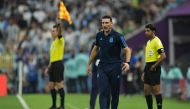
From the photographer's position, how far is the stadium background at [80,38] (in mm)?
29281

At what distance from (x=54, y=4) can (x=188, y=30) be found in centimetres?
751

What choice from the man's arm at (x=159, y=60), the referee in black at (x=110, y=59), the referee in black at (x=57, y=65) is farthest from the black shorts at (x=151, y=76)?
the referee in black at (x=57, y=65)

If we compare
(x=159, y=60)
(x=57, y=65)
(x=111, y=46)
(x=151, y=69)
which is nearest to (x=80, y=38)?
(x=57, y=65)

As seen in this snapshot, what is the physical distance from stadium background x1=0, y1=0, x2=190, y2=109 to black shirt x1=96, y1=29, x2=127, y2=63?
11.9 metres

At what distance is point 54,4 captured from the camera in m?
35.2

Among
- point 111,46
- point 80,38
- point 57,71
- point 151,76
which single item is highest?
point 80,38

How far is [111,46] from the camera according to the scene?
1563cm

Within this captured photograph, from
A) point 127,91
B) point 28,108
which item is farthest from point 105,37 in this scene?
point 127,91

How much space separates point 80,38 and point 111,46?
56.1 feet

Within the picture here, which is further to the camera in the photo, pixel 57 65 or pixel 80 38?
pixel 80 38

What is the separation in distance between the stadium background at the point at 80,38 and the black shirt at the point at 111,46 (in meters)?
11.9

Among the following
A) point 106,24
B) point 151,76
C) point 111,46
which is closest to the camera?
point 106,24

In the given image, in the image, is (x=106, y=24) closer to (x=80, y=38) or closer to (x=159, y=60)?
(x=159, y=60)

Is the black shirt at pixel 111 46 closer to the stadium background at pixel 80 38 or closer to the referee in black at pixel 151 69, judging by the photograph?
the referee in black at pixel 151 69
